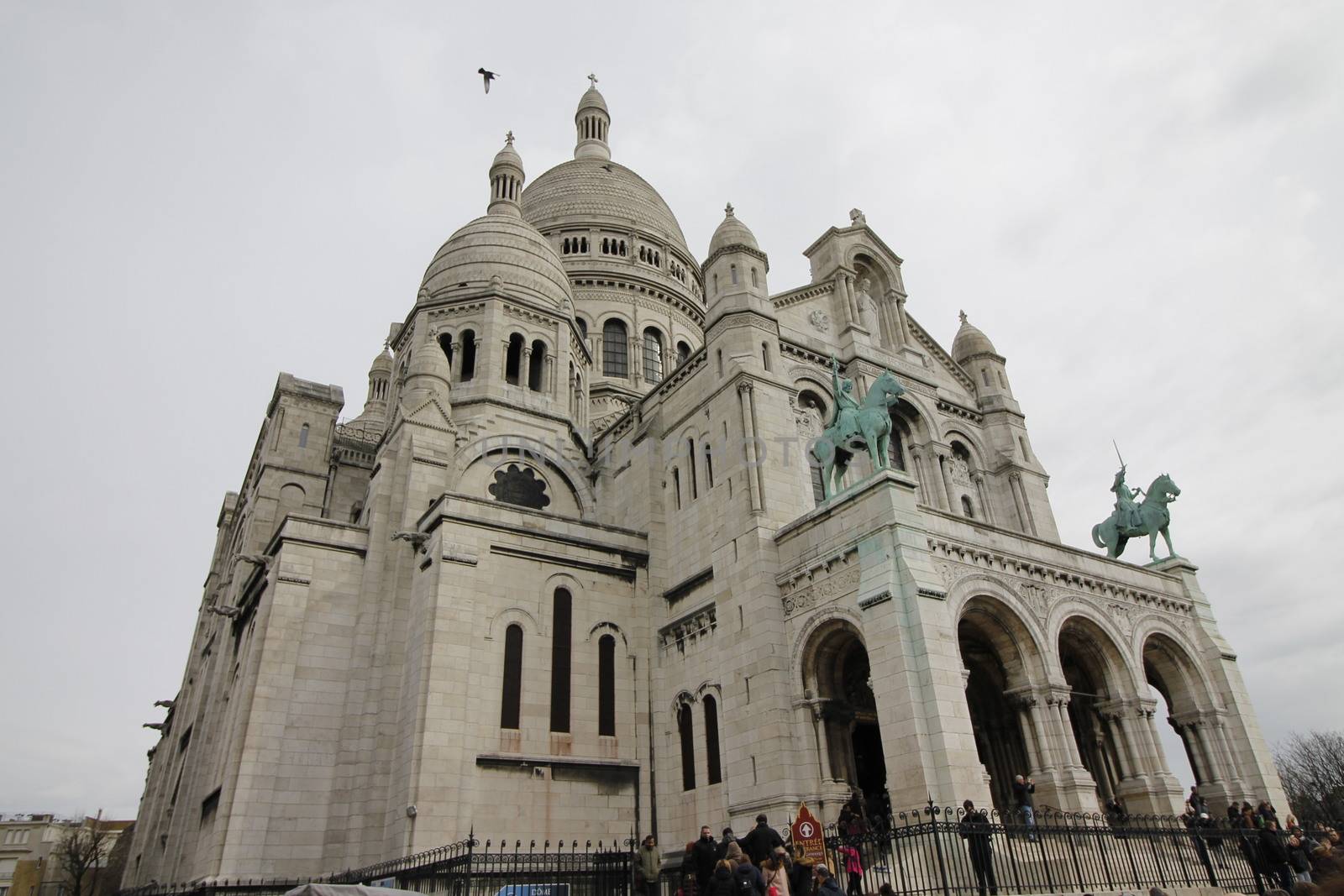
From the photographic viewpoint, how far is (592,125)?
6044 cm

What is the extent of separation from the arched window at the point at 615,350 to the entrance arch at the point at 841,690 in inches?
934

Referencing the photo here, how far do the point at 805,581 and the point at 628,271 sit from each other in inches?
1114

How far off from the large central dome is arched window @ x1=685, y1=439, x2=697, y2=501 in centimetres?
2452

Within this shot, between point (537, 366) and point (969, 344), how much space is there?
16.7 m

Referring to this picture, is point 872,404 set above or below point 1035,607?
above

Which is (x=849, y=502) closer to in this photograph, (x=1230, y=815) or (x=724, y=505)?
(x=724, y=505)

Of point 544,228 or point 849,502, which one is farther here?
point 544,228

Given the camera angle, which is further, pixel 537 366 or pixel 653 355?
pixel 653 355

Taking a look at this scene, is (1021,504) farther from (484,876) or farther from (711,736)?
(484,876)

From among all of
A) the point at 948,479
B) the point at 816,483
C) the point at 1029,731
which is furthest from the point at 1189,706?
the point at 816,483

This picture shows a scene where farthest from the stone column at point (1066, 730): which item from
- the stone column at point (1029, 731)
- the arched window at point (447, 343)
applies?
the arched window at point (447, 343)

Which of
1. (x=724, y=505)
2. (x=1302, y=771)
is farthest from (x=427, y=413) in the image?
(x=1302, y=771)

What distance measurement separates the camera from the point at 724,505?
997 inches

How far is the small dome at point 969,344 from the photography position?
3412 cm
